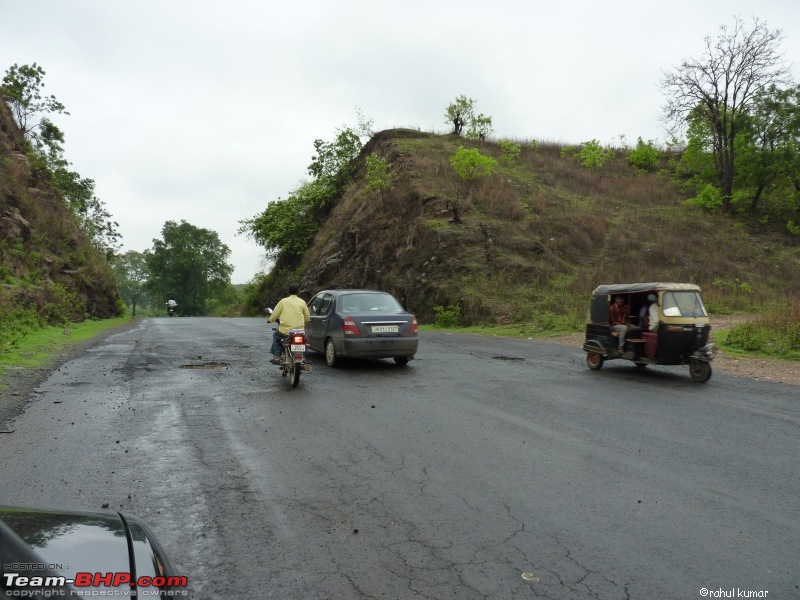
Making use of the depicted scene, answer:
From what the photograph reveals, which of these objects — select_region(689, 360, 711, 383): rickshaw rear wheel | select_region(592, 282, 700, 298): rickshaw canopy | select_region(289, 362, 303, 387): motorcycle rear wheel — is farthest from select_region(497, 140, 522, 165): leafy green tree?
select_region(289, 362, 303, 387): motorcycle rear wheel

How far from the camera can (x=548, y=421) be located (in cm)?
802

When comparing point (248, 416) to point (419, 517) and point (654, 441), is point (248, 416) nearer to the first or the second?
point (419, 517)

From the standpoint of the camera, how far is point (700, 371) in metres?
11.5

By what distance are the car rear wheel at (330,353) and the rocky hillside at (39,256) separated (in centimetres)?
1164

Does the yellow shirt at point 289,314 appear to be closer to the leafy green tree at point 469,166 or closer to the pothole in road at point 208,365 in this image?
the pothole in road at point 208,365

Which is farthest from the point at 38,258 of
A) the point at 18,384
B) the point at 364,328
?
the point at 364,328

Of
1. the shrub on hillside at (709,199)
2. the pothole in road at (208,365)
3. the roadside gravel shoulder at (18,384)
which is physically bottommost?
the roadside gravel shoulder at (18,384)

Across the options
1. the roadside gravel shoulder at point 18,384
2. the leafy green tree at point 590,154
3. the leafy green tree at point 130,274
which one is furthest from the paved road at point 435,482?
the leafy green tree at point 130,274

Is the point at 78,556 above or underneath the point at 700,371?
above

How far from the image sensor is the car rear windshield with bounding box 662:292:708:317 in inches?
466

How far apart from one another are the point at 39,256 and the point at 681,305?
29353 mm

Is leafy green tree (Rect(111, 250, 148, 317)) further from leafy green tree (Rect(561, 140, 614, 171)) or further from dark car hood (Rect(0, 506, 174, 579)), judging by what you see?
dark car hood (Rect(0, 506, 174, 579))

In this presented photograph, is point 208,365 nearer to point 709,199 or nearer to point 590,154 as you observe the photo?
point 709,199

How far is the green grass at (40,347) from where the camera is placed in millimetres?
13031
